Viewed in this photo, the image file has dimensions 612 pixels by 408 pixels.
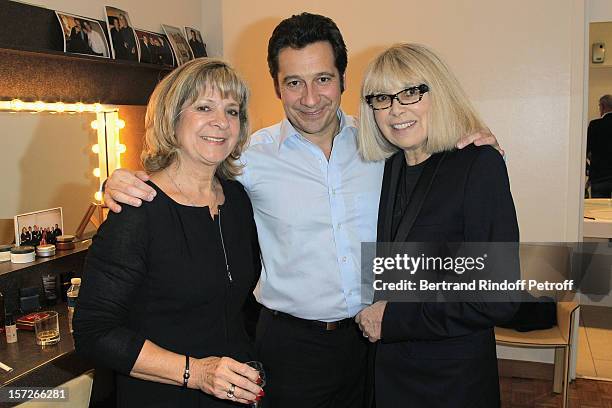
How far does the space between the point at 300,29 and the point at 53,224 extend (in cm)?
149

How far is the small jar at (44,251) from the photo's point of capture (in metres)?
2.54

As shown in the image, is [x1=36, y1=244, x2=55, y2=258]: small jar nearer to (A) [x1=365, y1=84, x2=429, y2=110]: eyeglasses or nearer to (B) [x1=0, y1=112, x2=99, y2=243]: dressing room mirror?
(B) [x1=0, y1=112, x2=99, y2=243]: dressing room mirror

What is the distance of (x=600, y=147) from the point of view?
3.74 metres

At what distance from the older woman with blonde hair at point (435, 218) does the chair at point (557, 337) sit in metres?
1.57

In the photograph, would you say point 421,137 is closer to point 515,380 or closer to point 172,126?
point 172,126

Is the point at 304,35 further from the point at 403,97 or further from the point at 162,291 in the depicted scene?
the point at 162,291

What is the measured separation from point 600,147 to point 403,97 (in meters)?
2.64

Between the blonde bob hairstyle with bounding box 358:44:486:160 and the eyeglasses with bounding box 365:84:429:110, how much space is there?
0.01 metres

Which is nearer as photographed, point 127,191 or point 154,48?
point 127,191

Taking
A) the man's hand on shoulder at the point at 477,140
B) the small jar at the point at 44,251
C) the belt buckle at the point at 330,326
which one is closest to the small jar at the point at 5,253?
the small jar at the point at 44,251

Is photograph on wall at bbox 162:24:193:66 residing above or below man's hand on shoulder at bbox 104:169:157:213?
above

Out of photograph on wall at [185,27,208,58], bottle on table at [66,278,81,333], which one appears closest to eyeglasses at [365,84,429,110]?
bottle on table at [66,278,81,333]

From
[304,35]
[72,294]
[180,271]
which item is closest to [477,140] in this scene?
[304,35]

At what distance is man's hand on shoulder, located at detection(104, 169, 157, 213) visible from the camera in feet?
4.58
